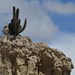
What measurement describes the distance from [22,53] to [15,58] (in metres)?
0.69

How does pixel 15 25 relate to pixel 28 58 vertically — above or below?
above

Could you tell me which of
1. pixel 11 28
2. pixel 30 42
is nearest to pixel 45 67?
pixel 30 42

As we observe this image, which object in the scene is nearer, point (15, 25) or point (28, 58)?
point (28, 58)

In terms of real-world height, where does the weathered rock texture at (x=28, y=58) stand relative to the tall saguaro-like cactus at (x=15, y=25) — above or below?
below

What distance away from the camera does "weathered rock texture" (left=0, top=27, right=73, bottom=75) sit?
2627cm

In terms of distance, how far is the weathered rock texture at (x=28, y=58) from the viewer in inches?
1034

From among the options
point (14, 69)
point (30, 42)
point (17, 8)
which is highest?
point (17, 8)

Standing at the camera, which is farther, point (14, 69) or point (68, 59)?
point (68, 59)

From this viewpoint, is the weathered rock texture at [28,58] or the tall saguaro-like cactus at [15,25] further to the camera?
the tall saguaro-like cactus at [15,25]

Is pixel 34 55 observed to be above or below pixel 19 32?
below

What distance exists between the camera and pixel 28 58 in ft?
86.8

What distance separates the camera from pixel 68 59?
29.0 metres

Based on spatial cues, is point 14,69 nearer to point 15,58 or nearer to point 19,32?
point 15,58

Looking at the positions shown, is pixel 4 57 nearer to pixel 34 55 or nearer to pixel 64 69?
pixel 34 55
